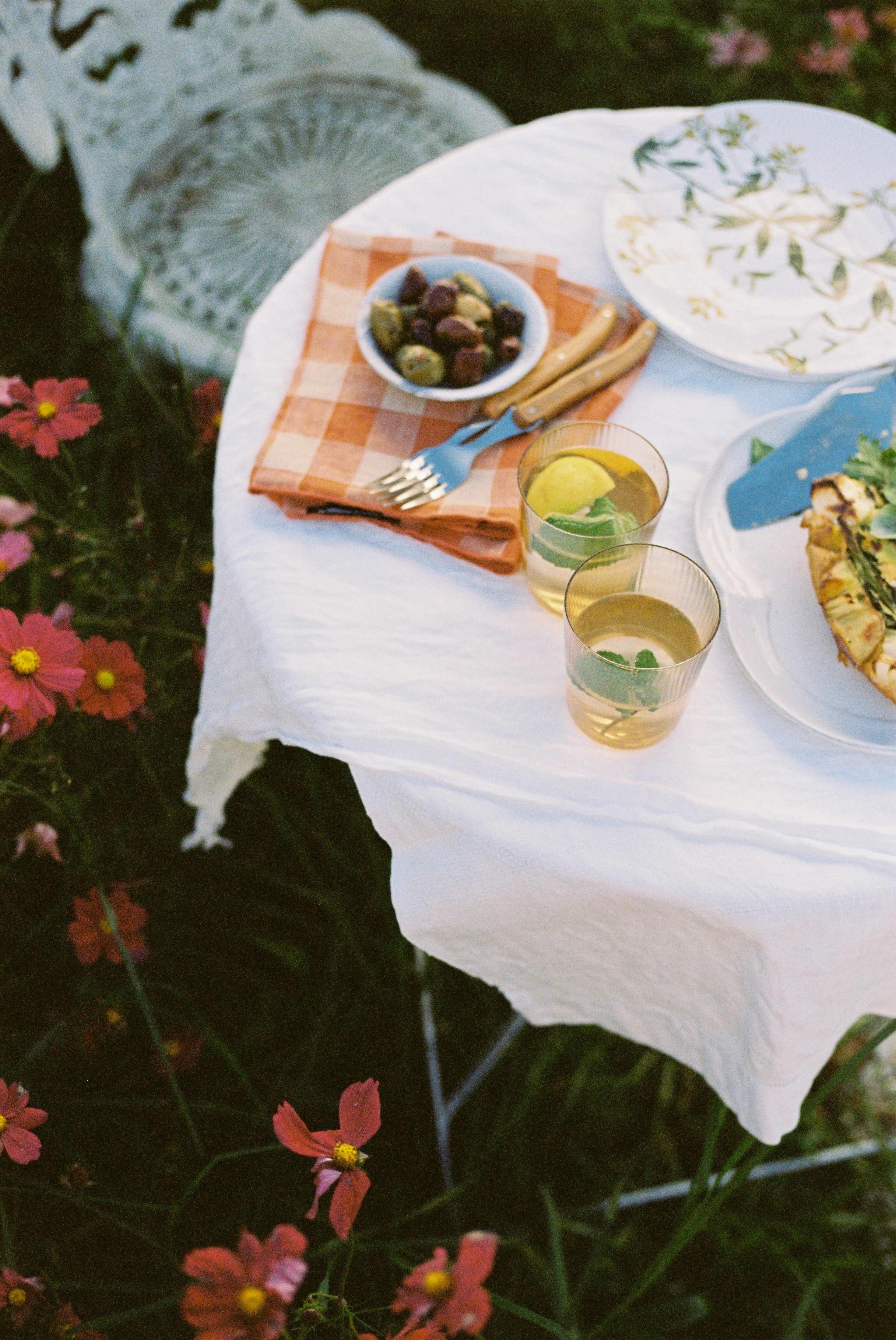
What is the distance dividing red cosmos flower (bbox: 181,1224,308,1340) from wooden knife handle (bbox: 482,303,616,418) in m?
0.78

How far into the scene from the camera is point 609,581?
33.8 inches

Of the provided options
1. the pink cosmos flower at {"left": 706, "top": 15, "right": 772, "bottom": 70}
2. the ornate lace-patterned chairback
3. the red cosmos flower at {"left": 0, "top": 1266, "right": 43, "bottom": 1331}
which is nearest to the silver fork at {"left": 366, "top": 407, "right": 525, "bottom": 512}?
the red cosmos flower at {"left": 0, "top": 1266, "right": 43, "bottom": 1331}

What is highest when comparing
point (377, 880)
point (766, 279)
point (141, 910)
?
point (766, 279)

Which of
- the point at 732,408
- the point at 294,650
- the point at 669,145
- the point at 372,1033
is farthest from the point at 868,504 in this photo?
the point at 372,1033

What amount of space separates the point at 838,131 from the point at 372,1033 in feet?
4.49

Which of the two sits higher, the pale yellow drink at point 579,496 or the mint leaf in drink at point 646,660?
the pale yellow drink at point 579,496

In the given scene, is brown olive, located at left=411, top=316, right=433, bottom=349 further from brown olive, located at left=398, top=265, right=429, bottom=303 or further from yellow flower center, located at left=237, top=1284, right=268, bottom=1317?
yellow flower center, located at left=237, top=1284, right=268, bottom=1317

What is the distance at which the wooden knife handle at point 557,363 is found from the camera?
103 cm

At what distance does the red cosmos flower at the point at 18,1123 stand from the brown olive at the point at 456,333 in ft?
2.57

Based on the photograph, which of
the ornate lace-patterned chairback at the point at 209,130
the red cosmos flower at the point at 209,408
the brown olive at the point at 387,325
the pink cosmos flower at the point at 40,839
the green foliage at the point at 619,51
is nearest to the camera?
the brown olive at the point at 387,325

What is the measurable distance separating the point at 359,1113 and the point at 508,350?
2.48ft

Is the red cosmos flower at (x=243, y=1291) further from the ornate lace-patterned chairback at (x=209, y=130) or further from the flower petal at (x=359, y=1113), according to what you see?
the ornate lace-patterned chairback at (x=209, y=130)

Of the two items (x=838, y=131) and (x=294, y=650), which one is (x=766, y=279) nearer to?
(x=838, y=131)

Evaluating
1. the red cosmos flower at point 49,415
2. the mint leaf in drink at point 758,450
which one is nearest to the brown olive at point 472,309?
the mint leaf in drink at point 758,450
